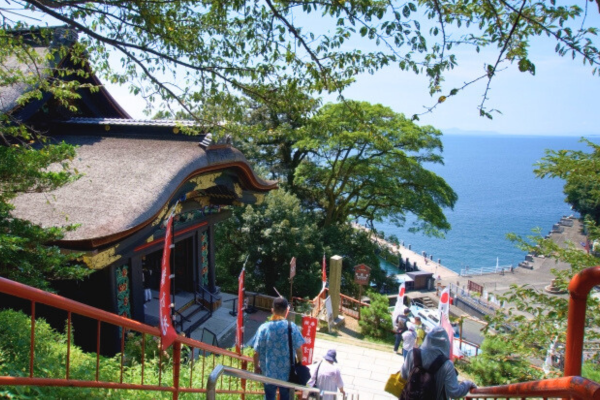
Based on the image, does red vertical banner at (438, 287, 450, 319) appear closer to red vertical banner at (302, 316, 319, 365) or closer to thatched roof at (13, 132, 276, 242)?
red vertical banner at (302, 316, 319, 365)

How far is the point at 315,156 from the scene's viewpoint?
72.3 ft

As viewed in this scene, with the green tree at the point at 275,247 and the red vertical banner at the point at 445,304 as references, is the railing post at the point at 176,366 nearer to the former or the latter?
the red vertical banner at the point at 445,304

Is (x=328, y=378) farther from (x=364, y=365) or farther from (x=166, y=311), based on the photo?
(x=364, y=365)

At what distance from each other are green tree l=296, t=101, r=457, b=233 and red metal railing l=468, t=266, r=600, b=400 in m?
16.0

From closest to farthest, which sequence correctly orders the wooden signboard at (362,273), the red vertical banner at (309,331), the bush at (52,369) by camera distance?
the bush at (52,369) < the red vertical banner at (309,331) < the wooden signboard at (362,273)

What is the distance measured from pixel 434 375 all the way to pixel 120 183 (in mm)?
5654

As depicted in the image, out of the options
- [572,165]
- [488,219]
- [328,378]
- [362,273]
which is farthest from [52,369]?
[488,219]

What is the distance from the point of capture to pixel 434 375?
3250 mm

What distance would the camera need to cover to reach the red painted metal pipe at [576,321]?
1.96 m

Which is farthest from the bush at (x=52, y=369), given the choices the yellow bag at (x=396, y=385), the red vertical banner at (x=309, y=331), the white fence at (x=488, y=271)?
the white fence at (x=488, y=271)

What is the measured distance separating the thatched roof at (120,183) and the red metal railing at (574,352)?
4723 millimetres

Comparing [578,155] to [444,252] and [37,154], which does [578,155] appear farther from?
[444,252]

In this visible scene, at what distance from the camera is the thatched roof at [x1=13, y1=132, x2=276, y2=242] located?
234 inches

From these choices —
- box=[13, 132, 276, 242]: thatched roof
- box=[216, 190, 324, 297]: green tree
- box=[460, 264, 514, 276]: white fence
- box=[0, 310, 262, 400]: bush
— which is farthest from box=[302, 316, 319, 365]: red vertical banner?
box=[460, 264, 514, 276]: white fence
